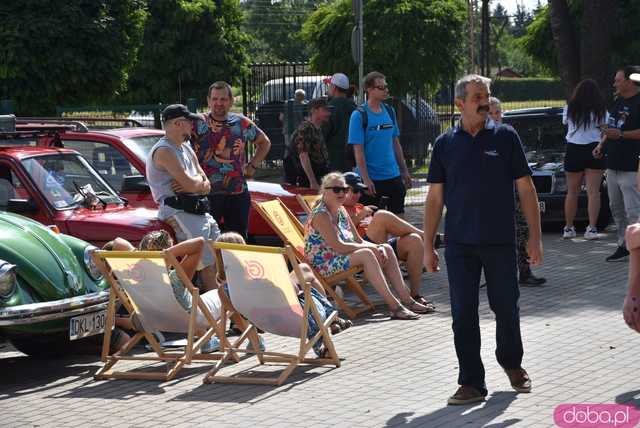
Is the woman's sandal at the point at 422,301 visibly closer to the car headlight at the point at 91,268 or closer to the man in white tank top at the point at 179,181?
the man in white tank top at the point at 179,181

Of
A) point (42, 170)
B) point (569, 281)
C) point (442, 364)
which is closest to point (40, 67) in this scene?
point (42, 170)

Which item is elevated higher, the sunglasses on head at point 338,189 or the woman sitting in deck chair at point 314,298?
the sunglasses on head at point 338,189

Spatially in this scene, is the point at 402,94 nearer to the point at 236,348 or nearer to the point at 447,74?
the point at 447,74

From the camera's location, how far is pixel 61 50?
60.5 ft

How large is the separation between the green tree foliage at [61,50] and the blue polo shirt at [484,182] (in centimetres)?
1216

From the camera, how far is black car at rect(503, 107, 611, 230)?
15055mm

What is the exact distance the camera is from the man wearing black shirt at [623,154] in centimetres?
1290

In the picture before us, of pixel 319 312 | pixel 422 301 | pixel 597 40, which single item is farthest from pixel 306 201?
pixel 597 40

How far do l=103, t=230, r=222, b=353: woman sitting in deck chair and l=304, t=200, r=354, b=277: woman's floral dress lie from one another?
1.31 metres

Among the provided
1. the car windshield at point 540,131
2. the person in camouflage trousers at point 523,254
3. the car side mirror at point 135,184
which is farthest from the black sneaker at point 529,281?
the car windshield at point 540,131

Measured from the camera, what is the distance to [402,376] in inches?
314

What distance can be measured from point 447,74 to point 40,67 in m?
10.8

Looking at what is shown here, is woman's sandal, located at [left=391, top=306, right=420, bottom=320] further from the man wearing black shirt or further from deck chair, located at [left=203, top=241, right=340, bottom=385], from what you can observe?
the man wearing black shirt

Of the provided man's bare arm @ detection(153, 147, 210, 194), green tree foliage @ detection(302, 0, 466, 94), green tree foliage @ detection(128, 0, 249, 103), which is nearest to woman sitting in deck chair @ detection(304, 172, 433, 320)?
man's bare arm @ detection(153, 147, 210, 194)
